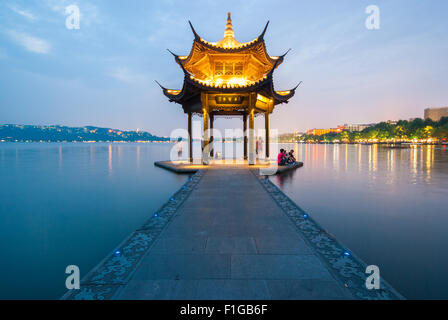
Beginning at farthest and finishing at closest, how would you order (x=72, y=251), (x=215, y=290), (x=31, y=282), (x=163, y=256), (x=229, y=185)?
(x=229, y=185), (x=72, y=251), (x=31, y=282), (x=163, y=256), (x=215, y=290)

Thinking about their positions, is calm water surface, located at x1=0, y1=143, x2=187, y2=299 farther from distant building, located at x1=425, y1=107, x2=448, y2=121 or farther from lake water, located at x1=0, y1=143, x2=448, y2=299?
distant building, located at x1=425, y1=107, x2=448, y2=121

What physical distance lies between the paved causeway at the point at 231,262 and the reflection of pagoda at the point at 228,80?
1213 centimetres

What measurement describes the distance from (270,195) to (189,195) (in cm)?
323

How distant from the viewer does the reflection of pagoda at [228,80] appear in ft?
54.8

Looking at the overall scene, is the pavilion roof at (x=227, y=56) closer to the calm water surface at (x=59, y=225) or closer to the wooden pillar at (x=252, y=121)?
the wooden pillar at (x=252, y=121)

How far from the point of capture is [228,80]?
60.2 ft

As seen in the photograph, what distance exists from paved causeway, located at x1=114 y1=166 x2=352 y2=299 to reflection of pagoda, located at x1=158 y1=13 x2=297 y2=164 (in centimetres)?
1213

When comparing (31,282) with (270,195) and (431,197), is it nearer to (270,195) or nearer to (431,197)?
(270,195)

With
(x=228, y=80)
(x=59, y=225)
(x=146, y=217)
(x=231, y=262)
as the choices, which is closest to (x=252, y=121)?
(x=228, y=80)

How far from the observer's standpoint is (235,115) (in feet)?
75.7

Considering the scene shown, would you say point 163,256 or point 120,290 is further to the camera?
point 163,256

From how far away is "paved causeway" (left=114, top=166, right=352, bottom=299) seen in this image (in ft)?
10.0

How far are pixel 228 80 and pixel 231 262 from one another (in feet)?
55.3
